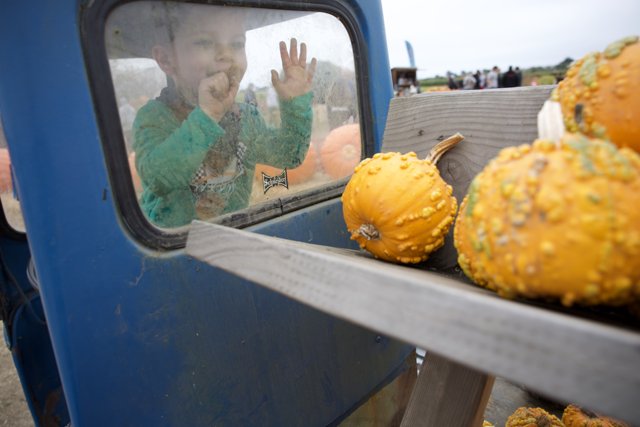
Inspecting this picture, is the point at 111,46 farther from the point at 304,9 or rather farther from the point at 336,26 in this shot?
the point at 336,26

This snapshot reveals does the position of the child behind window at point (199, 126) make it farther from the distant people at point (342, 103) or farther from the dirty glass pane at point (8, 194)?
the dirty glass pane at point (8, 194)

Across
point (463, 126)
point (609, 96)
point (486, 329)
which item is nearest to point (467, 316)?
point (486, 329)

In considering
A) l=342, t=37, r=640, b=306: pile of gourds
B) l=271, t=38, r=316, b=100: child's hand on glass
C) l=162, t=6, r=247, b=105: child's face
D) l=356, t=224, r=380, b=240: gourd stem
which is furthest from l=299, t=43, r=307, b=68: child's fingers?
l=342, t=37, r=640, b=306: pile of gourds

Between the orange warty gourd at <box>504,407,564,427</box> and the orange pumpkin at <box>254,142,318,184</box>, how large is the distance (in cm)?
173

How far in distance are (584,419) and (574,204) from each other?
217 cm

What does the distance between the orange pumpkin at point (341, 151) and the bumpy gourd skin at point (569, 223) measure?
4.73 feet

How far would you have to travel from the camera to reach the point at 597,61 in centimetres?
82

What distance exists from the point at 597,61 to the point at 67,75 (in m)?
1.39

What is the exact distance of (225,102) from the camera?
1.66 m

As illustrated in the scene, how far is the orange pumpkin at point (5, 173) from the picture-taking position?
236cm

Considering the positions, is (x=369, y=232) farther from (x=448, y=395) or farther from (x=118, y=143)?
(x=118, y=143)

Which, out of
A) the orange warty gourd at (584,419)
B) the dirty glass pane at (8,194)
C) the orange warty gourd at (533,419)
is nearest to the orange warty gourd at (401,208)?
the orange warty gourd at (533,419)

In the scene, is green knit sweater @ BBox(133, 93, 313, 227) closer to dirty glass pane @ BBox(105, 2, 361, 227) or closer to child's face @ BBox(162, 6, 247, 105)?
dirty glass pane @ BBox(105, 2, 361, 227)

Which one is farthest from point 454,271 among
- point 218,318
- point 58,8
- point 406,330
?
point 58,8
